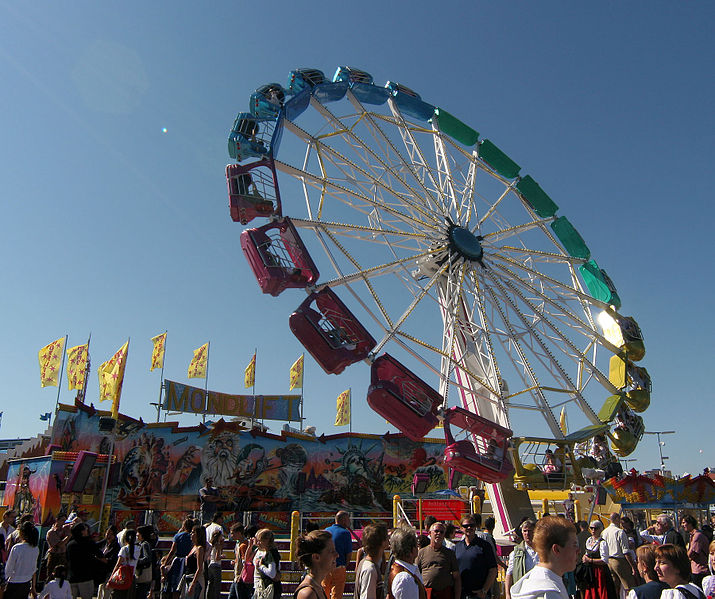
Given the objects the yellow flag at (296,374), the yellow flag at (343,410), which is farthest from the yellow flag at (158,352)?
the yellow flag at (343,410)

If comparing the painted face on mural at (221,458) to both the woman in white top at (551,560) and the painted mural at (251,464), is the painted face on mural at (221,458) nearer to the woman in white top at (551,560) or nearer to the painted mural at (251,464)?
the painted mural at (251,464)

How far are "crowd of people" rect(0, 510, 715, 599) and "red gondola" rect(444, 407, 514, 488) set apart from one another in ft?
15.3

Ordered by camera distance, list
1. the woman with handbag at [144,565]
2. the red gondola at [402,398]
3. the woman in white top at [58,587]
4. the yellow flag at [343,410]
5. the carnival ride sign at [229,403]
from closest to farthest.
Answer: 1. the woman in white top at [58,587]
2. the woman with handbag at [144,565]
3. the red gondola at [402,398]
4. the carnival ride sign at [229,403]
5. the yellow flag at [343,410]

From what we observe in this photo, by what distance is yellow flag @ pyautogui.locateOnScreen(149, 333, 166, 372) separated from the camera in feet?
97.4

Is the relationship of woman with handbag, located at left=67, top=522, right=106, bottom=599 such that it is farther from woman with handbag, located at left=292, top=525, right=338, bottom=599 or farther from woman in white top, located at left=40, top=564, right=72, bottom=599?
woman with handbag, located at left=292, top=525, right=338, bottom=599

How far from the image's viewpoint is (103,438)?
22328 millimetres

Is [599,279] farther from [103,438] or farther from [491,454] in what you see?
[103,438]

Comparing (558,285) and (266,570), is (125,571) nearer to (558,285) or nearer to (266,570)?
(266,570)

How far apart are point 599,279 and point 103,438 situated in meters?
20.1

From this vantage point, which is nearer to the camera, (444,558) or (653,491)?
(444,558)

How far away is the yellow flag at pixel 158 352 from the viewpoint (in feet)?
97.4

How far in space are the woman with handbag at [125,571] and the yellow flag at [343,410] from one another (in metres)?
26.9

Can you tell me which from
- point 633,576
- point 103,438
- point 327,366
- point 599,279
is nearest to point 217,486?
point 103,438

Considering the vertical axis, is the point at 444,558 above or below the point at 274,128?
below
